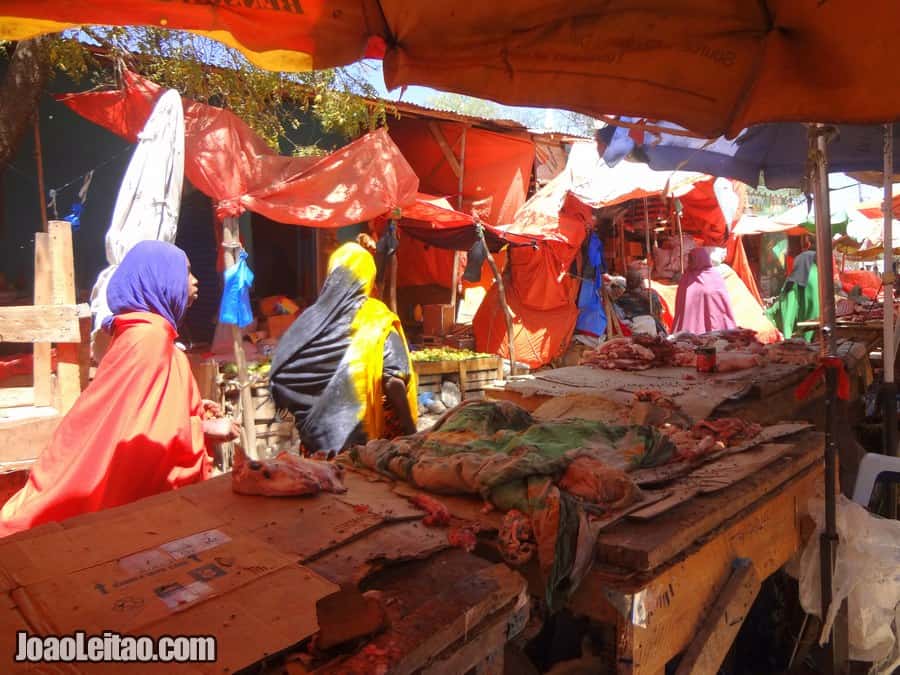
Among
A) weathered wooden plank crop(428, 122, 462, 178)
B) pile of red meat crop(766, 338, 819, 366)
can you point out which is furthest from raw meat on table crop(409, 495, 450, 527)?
weathered wooden plank crop(428, 122, 462, 178)

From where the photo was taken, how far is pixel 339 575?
4.99 feet

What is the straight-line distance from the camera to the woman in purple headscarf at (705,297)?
29.0ft

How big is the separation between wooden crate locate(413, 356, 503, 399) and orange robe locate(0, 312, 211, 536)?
5.67 m

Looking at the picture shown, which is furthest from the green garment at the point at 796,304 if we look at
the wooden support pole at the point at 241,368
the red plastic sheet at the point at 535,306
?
the wooden support pole at the point at 241,368

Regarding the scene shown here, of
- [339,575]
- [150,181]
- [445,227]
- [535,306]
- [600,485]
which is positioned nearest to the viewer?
[339,575]

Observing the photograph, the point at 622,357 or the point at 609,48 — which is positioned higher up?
the point at 609,48

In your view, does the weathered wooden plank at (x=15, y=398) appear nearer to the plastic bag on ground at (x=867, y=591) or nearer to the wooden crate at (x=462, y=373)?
the plastic bag on ground at (x=867, y=591)

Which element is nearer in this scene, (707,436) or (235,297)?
(707,436)

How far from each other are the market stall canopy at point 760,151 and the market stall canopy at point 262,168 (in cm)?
320

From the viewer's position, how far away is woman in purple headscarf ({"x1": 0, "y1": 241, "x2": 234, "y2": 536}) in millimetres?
2482

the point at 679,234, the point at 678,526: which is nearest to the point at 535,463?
the point at 678,526

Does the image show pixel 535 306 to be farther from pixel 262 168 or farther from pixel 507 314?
pixel 262 168

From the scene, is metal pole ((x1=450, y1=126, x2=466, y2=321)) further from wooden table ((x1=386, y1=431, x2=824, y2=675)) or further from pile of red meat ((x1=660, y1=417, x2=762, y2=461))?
wooden table ((x1=386, y1=431, x2=824, y2=675))

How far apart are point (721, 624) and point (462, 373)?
23.0 feet
